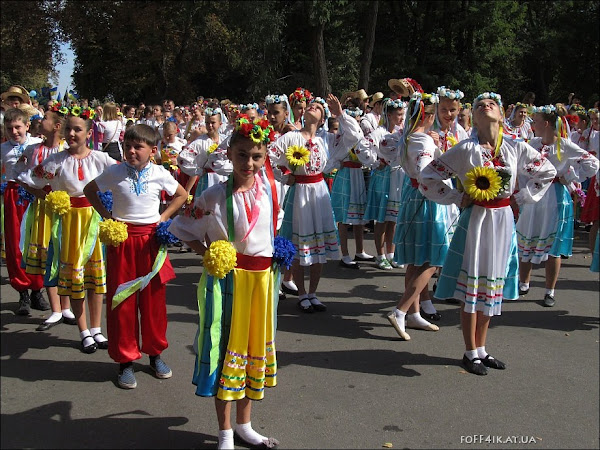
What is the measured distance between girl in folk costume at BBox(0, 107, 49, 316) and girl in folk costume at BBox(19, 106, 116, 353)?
104cm

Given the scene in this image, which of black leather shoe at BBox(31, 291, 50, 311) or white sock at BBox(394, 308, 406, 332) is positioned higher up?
white sock at BBox(394, 308, 406, 332)

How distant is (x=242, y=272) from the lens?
3711mm

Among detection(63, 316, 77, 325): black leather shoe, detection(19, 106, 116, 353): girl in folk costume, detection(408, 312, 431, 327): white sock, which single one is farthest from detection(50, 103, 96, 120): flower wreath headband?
detection(408, 312, 431, 327): white sock

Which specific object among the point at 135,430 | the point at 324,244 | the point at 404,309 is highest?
the point at 324,244

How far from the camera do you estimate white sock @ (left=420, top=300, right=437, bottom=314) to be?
657 cm

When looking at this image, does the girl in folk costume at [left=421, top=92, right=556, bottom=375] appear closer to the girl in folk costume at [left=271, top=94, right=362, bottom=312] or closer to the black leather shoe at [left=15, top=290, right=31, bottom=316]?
the girl in folk costume at [left=271, top=94, right=362, bottom=312]

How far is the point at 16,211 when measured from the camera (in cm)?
677

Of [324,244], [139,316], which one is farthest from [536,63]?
[139,316]

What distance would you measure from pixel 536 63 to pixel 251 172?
104ft

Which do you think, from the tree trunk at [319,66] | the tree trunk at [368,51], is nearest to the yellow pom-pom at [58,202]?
the tree trunk at [319,66]

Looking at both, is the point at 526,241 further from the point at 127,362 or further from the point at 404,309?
the point at 127,362

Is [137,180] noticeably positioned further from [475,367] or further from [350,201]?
[350,201]

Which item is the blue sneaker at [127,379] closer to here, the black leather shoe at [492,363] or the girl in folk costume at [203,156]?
the black leather shoe at [492,363]

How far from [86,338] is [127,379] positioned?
94cm
